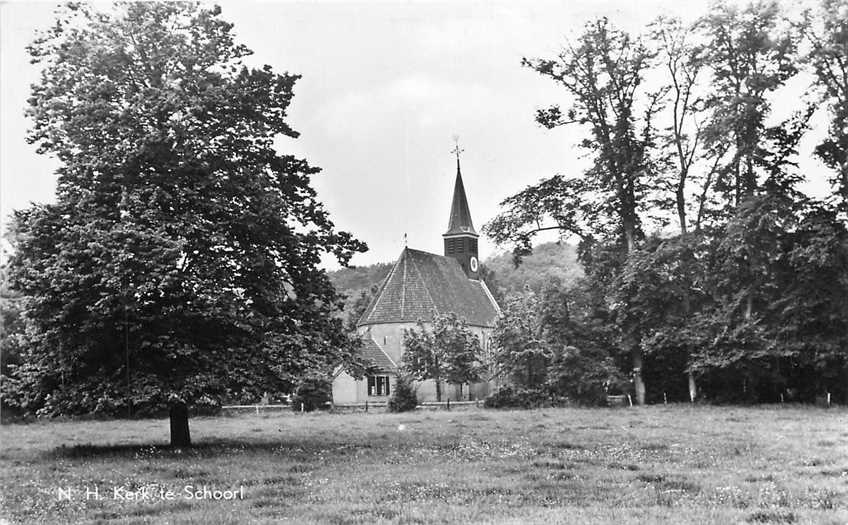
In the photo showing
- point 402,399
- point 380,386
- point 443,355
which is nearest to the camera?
point 402,399

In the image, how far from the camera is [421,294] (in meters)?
60.6

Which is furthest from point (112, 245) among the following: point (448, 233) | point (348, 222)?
point (448, 233)

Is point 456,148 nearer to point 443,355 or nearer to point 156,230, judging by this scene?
point 156,230

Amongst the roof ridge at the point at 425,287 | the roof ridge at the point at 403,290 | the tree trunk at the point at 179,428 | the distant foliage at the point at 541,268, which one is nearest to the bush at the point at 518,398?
the distant foliage at the point at 541,268

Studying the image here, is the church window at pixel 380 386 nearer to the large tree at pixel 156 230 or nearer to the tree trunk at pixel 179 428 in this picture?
the tree trunk at pixel 179 428

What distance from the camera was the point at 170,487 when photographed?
1171cm

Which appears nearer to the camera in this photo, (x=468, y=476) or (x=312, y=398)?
(x=468, y=476)

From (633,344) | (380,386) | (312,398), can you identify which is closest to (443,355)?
(380,386)

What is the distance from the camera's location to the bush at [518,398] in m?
37.8

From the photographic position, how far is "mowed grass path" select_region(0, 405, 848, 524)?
31.9ft

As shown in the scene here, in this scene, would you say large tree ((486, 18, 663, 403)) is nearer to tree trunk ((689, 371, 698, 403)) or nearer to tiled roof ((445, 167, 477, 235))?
tree trunk ((689, 371, 698, 403))

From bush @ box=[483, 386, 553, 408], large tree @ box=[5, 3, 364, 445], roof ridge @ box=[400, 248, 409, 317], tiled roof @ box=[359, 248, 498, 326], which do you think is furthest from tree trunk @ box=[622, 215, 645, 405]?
roof ridge @ box=[400, 248, 409, 317]

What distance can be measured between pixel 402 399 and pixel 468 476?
1165 inches

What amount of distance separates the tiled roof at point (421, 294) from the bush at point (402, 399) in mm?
14107
